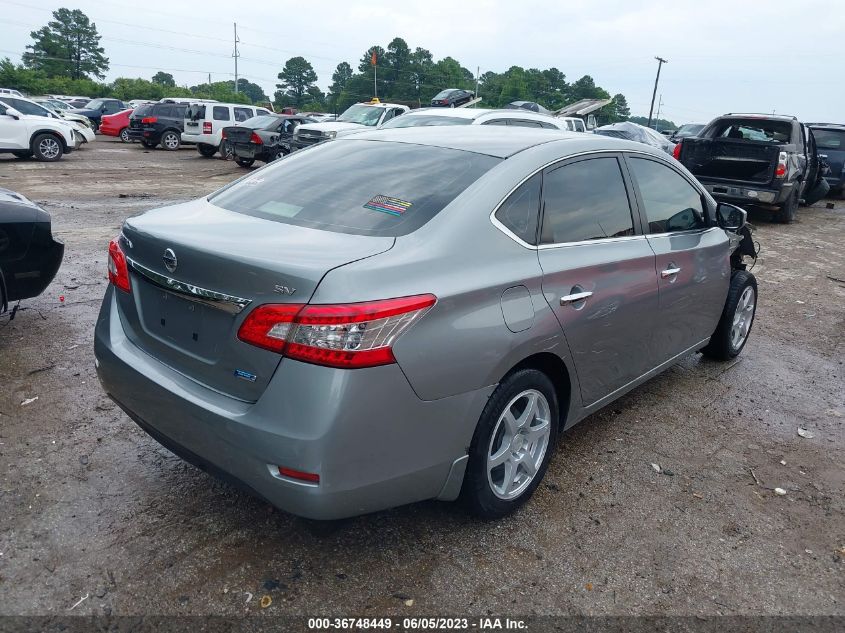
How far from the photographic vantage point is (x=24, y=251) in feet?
15.4

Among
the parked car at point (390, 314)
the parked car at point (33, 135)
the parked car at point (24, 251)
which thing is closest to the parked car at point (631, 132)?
the parked car at point (390, 314)

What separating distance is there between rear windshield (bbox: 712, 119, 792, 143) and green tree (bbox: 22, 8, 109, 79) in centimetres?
9164

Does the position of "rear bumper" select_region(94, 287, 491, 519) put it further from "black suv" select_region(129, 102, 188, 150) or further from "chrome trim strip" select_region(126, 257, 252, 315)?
"black suv" select_region(129, 102, 188, 150)

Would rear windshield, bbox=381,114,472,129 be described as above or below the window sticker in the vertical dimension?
above

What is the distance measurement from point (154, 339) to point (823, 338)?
576 centimetres

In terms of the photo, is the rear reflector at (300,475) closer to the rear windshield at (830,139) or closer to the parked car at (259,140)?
the parked car at (259,140)

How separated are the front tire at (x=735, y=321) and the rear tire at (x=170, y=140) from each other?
23360mm

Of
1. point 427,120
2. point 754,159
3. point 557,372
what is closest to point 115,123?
point 427,120

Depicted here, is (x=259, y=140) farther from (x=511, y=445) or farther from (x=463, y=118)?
(x=511, y=445)

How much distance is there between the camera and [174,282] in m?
2.56

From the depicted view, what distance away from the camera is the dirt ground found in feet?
8.31

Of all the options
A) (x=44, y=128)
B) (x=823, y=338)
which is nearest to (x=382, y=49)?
(x=44, y=128)

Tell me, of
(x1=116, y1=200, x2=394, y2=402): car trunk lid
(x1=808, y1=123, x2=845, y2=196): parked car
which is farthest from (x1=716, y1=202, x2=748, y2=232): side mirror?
(x1=808, y1=123, x2=845, y2=196): parked car

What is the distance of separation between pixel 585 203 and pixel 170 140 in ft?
80.1
